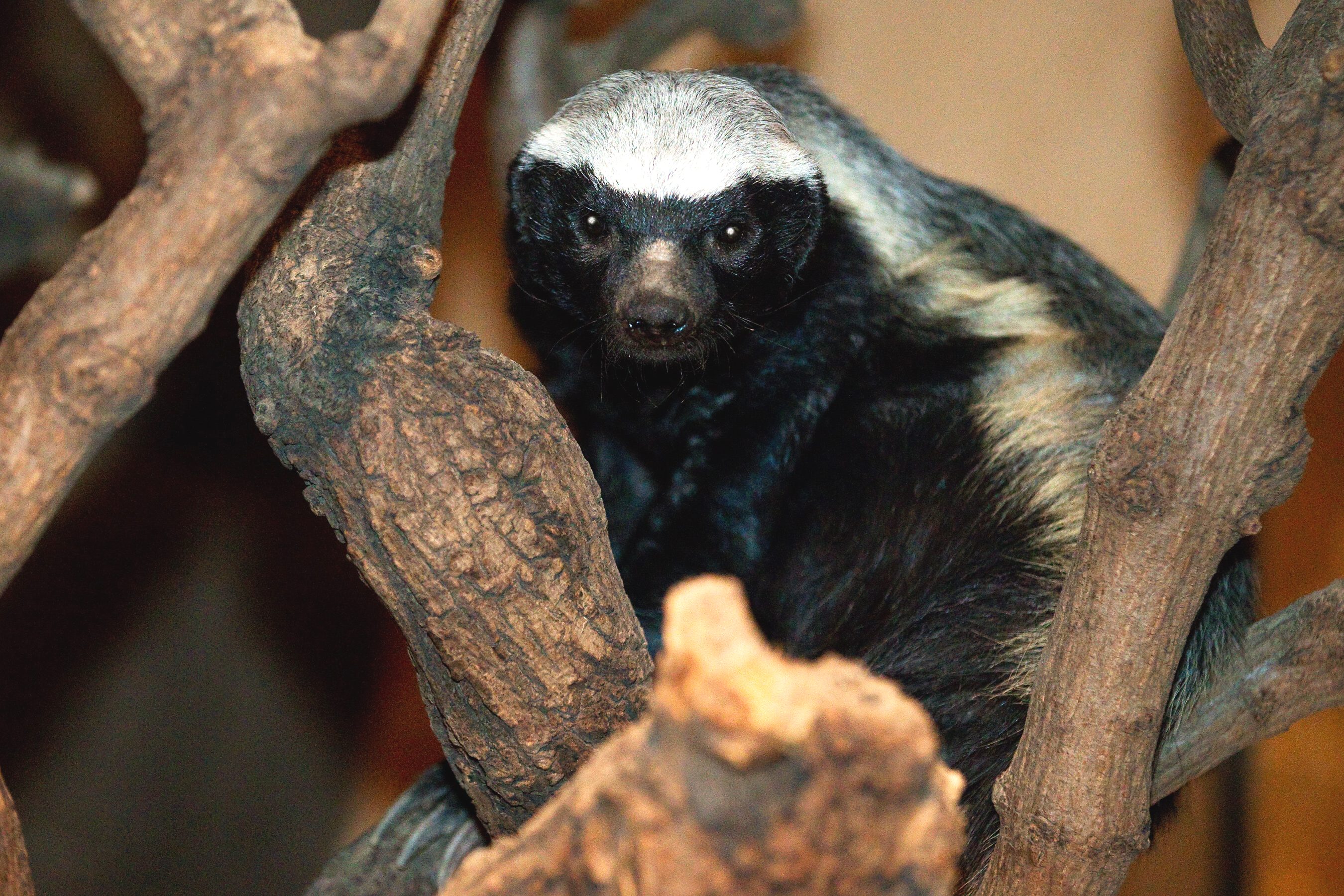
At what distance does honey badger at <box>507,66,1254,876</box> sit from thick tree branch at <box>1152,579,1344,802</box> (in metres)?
0.10

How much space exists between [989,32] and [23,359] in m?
3.37

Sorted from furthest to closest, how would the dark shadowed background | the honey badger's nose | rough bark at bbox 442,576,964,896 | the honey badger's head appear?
→ the dark shadowed background < the honey badger's head < the honey badger's nose < rough bark at bbox 442,576,964,896

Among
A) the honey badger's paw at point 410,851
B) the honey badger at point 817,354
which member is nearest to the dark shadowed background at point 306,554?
the honey badger's paw at point 410,851

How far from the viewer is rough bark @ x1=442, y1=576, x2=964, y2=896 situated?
A: 981 mm

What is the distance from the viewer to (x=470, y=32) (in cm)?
202

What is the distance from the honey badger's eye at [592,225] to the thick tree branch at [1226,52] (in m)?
1.26

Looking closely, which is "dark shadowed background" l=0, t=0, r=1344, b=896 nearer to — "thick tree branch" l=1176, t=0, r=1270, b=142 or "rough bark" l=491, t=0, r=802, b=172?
"rough bark" l=491, t=0, r=802, b=172

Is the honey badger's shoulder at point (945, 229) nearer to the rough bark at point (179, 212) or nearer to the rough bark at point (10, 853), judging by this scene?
the rough bark at point (179, 212)

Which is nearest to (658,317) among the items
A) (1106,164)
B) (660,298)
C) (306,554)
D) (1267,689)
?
(660,298)

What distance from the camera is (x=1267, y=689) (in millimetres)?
2102

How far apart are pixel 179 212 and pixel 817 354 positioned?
1.62 metres

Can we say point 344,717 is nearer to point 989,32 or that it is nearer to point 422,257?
point 422,257

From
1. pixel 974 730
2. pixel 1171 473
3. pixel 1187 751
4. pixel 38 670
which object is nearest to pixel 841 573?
pixel 974 730

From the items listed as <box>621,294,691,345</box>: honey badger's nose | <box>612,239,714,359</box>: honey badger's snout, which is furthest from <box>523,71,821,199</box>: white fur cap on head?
<box>621,294,691,345</box>: honey badger's nose
